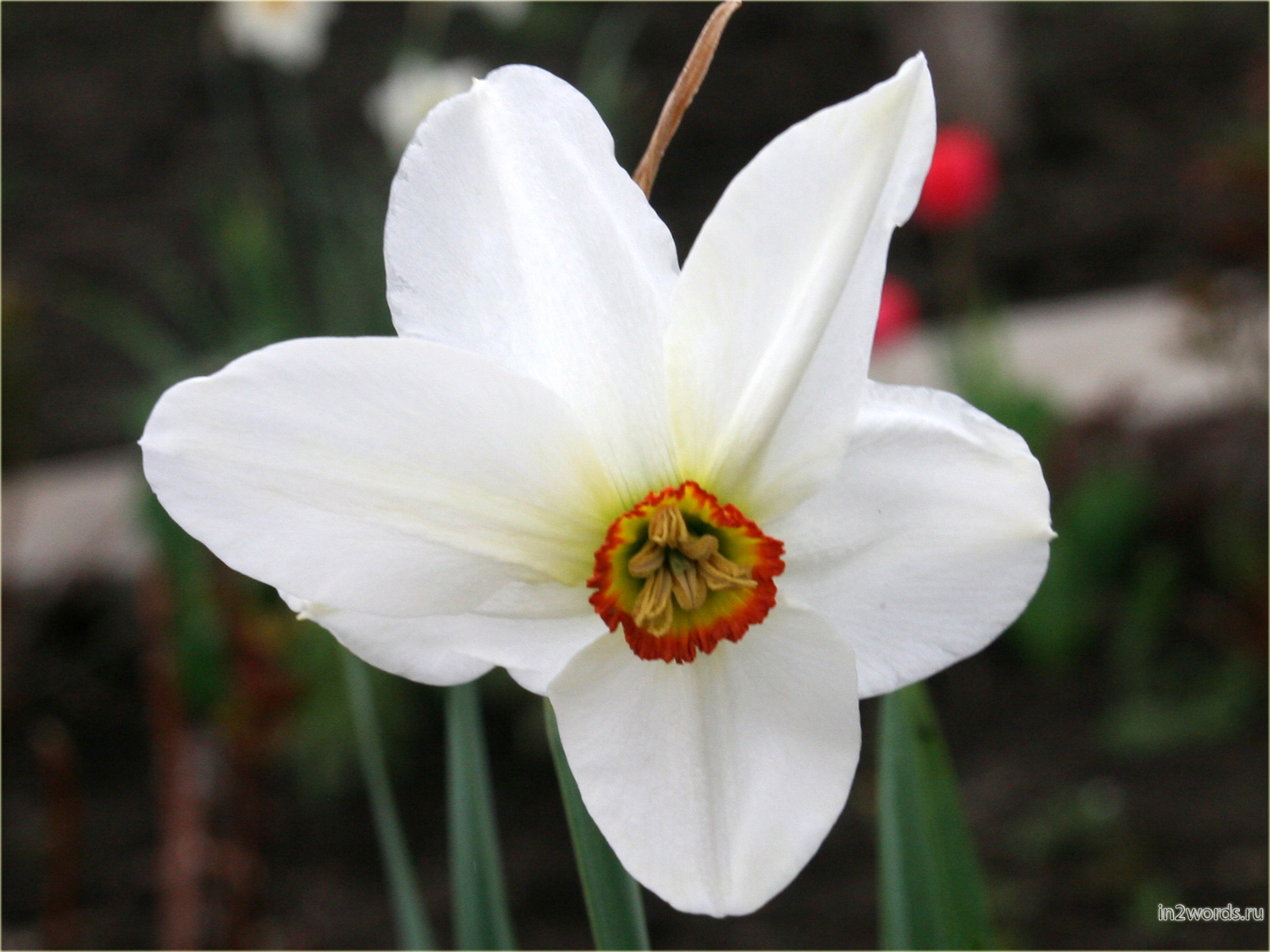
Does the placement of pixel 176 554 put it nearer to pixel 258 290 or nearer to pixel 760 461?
pixel 258 290

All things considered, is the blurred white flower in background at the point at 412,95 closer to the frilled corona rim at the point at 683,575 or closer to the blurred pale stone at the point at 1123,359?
the blurred pale stone at the point at 1123,359

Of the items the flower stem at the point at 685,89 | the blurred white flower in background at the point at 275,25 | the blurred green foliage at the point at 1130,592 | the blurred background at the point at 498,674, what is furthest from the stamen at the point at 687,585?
the blurred white flower in background at the point at 275,25

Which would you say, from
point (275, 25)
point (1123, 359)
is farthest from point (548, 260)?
point (1123, 359)

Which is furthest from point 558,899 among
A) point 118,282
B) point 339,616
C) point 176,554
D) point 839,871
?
point 118,282

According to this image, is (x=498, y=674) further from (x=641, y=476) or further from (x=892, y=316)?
(x=641, y=476)

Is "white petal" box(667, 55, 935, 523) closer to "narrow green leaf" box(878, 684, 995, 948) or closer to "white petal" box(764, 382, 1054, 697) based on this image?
"white petal" box(764, 382, 1054, 697)

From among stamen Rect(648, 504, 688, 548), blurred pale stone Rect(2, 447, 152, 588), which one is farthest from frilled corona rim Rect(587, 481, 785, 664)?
blurred pale stone Rect(2, 447, 152, 588)
